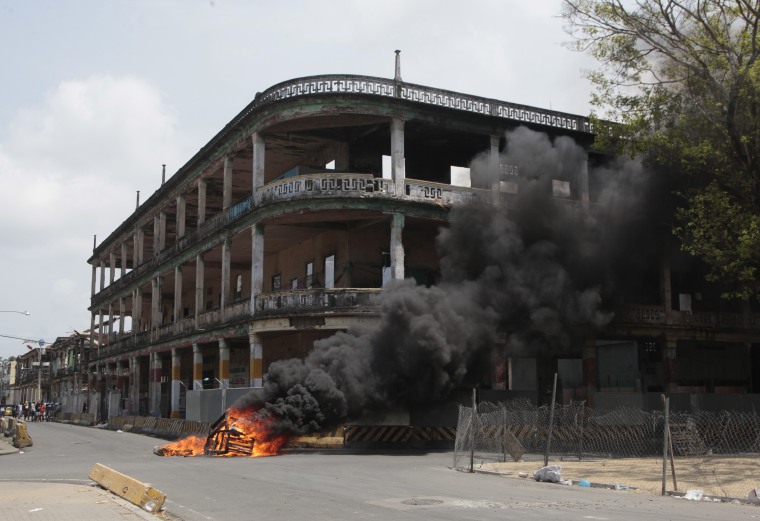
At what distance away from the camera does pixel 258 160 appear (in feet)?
94.5

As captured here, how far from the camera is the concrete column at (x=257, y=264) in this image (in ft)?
92.5

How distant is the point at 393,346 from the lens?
2364 centimetres

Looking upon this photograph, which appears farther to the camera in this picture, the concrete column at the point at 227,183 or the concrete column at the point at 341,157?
the concrete column at the point at 227,183

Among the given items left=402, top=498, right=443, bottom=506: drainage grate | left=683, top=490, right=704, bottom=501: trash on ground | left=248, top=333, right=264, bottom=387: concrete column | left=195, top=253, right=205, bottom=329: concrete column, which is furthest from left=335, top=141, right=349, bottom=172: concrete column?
left=683, top=490, right=704, bottom=501: trash on ground

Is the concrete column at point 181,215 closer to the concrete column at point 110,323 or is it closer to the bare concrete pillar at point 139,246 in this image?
the bare concrete pillar at point 139,246

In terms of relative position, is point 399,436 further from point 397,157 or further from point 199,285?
point 199,285

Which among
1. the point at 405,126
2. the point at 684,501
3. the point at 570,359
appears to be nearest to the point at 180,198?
the point at 405,126

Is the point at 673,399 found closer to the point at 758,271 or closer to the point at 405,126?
the point at 758,271

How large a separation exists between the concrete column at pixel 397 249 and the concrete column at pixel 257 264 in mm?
5180

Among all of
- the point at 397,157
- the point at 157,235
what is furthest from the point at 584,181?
the point at 157,235

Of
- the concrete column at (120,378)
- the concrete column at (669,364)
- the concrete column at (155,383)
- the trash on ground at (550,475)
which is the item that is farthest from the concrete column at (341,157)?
the concrete column at (120,378)

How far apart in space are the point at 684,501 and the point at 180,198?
31516mm

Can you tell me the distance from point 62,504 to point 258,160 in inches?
738

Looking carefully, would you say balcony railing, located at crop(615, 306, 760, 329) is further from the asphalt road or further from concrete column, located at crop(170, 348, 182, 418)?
concrete column, located at crop(170, 348, 182, 418)
